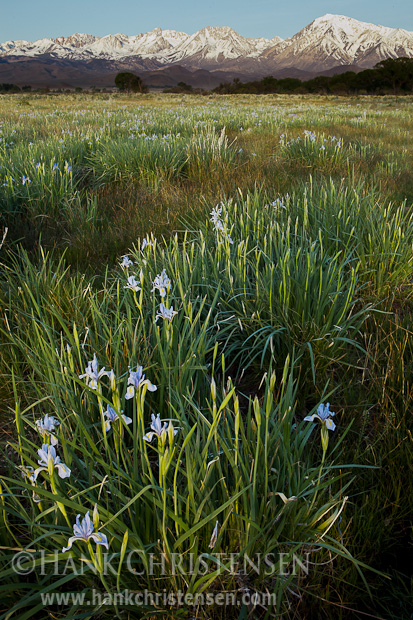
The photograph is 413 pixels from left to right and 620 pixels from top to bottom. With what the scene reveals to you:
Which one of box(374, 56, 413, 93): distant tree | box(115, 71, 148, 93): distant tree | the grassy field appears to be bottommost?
the grassy field

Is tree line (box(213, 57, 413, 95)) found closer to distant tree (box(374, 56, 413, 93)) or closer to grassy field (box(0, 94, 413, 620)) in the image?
distant tree (box(374, 56, 413, 93))

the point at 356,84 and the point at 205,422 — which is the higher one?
the point at 356,84

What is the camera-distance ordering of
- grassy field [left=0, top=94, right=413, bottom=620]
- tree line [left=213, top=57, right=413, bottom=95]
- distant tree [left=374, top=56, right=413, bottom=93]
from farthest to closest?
tree line [left=213, top=57, right=413, bottom=95] → distant tree [left=374, top=56, right=413, bottom=93] → grassy field [left=0, top=94, right=413, bottom=620]

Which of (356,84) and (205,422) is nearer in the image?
(205,422)

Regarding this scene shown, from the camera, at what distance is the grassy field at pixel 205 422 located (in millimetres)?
955

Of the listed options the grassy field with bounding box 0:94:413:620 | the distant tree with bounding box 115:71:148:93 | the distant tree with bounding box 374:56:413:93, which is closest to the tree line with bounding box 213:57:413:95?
the distant tree with bounding box 374:56:413:93

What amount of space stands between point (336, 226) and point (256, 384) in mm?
1534

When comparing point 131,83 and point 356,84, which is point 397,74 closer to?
point 356,84

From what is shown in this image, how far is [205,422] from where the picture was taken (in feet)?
3.94

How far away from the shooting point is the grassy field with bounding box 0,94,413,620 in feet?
3.13

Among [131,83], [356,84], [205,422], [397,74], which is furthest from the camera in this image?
[356,84]

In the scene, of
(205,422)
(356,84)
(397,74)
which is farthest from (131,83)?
(205,422)

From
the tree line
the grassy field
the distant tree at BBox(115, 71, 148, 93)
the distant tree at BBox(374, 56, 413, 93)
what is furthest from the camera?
the tree line

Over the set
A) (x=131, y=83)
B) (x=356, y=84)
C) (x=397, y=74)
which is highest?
(x=397, y=74)
